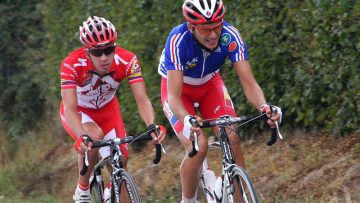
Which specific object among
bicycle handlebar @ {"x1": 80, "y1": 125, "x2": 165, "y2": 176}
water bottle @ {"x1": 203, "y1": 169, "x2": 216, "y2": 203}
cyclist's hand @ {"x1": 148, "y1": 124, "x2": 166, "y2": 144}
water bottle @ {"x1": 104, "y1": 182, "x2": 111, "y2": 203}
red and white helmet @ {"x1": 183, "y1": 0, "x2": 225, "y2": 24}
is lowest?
water bottle @ {"x1": 104, "y1": 182, "x2": 111, "y2": 203}

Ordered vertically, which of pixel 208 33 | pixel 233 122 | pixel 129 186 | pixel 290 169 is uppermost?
pixel 208 33

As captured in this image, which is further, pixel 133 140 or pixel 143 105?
pixel 143 105

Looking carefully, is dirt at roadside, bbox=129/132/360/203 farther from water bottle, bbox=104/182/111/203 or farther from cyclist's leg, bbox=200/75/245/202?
water bottle, bbox=104/182/111/203

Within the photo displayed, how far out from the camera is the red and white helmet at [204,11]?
6855 mm

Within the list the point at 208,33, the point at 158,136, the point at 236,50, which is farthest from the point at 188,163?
the point at 208,33

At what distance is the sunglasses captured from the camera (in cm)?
689

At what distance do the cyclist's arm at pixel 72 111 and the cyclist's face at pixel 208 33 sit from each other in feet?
4.22

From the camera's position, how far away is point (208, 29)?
6926mm

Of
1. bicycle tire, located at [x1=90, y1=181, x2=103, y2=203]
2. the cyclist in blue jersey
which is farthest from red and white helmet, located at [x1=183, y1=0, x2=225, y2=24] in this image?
bicycle tire, located at [x1=90, y1=181, x2=103, y2=203]

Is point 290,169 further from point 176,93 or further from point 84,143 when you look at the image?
point 84,143

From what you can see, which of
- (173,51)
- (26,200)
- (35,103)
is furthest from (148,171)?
(35,103)

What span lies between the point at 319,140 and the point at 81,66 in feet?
9.64

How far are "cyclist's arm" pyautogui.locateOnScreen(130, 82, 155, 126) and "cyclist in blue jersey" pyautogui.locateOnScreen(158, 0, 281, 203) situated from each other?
0.51 feet

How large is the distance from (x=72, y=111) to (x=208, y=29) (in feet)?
4.83
